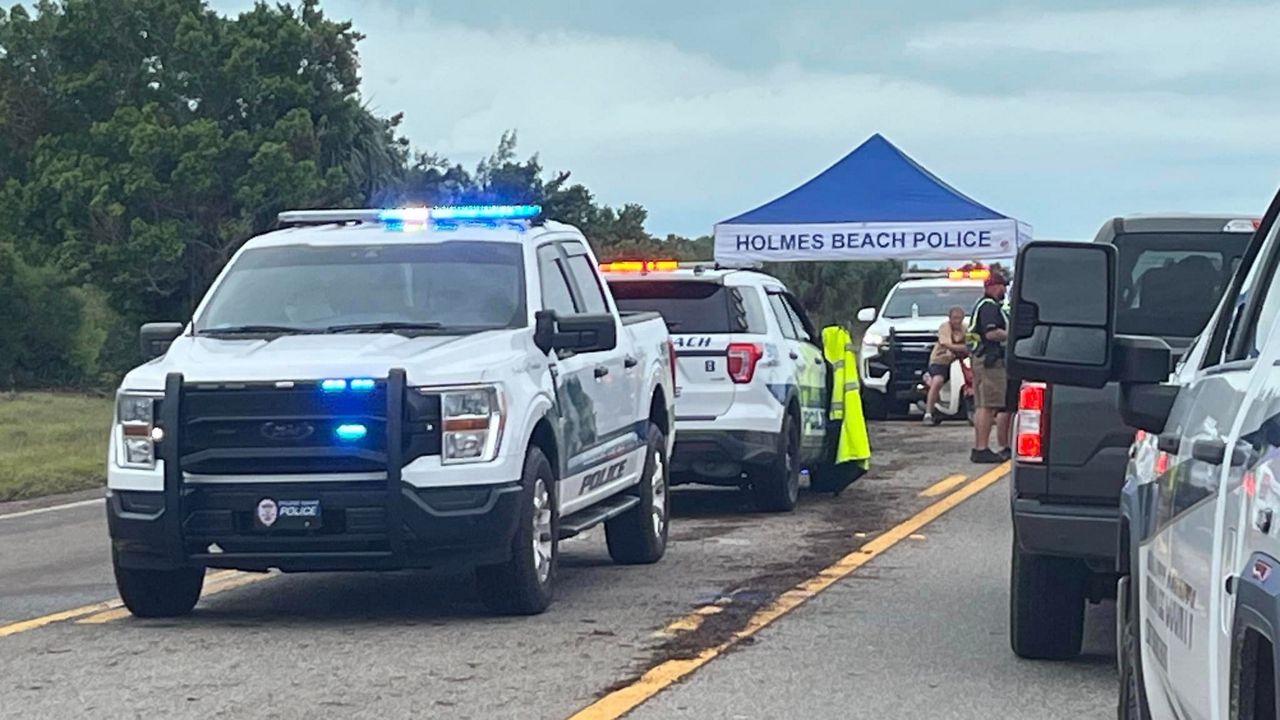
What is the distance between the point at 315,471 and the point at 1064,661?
3.24 m

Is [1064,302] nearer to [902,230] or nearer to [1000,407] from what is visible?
[1000,407]

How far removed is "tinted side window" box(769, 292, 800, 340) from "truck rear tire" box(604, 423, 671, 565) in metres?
3.11

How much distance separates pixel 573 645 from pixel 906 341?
60.9ft

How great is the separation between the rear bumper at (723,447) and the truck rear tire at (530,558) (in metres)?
4.46

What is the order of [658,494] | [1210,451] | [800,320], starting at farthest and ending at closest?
[800,320] → [658,494] → [1210,451]

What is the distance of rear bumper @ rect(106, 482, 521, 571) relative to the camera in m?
8.92

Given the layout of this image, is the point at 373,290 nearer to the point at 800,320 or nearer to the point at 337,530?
the point at 337,530

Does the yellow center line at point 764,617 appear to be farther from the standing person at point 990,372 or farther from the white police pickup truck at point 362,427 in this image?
the standing person at point 990,372

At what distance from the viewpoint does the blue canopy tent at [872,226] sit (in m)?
25.0

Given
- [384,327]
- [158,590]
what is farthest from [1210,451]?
[158,590]

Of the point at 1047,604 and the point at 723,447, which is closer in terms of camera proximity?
the point at 1047,604

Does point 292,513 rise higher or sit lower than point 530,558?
higher

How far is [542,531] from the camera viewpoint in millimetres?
9609

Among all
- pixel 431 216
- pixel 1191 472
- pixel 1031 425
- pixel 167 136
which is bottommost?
pixel 1031 425
